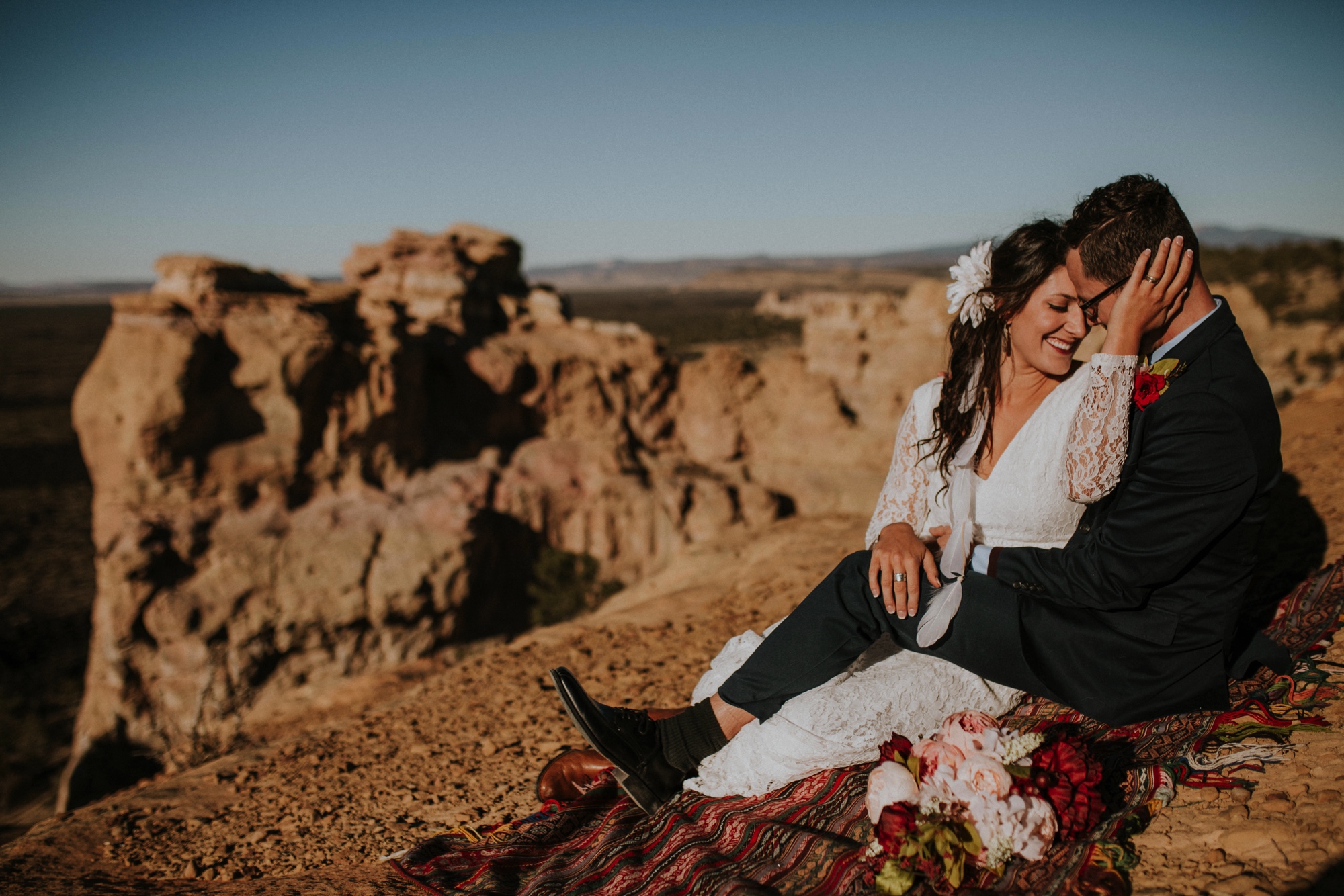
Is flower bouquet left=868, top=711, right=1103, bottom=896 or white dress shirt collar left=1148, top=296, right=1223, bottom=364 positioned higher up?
white dress shirt collar left=1148, top=296, right=1223, bottom=364

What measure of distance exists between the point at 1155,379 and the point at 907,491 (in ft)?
3.21

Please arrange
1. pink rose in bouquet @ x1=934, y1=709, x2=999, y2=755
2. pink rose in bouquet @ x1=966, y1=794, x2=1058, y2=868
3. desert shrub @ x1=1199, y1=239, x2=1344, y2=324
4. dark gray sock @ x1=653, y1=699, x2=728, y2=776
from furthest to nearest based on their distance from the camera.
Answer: desert shrub @ x1=1199, y1=239, x2=1344, y2=324, dark gray sock @ x1=653, y1=699, x2=728, y2=776, pink rose in bouquet @ x1=934, y1=709, x2=999, y2=755, pink rose in bouquet @ x1=966, y1=794, x2=1058, y2=868

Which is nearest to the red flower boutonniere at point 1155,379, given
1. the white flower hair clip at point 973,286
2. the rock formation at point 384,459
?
the white flower hair clip at point 973,286

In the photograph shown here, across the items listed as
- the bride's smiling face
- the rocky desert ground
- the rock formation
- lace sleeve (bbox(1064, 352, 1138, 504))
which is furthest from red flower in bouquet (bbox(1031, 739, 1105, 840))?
the rock formation

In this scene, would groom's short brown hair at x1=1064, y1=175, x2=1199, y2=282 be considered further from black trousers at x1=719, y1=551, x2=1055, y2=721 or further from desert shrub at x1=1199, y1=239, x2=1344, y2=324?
desert shrub at x1=1199, y1=239, x2=1344, y2=324

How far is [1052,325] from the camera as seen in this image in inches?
102

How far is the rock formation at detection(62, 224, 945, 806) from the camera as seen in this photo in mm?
12055

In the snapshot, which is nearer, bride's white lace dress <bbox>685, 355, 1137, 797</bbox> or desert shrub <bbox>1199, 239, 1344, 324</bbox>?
bride's white lace dress <bbox>685, 355, 1137, 797</bbox>

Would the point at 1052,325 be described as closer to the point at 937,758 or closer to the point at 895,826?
the point at 937,758

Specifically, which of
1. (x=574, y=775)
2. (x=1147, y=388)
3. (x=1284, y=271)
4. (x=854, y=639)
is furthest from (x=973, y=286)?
(x=1284, y=271)

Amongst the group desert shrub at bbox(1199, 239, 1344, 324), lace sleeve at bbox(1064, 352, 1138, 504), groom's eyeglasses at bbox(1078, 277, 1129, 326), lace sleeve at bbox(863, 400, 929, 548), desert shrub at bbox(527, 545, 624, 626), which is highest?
desert shrub at bbox(1199, 239, 1344, 324)

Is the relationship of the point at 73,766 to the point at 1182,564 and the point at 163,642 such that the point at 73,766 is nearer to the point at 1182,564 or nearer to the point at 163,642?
the point at 163,642

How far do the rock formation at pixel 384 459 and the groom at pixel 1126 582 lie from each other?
7870 millimetres

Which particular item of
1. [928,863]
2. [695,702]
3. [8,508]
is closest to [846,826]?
[928,863]
